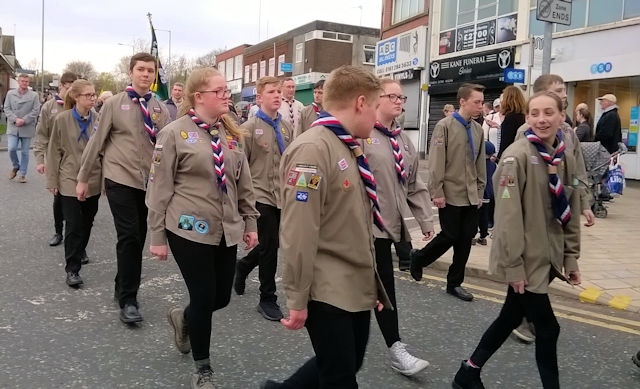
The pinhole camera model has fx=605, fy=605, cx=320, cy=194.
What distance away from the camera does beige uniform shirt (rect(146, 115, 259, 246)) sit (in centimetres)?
348

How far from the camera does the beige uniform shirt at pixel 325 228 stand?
2.35 metres

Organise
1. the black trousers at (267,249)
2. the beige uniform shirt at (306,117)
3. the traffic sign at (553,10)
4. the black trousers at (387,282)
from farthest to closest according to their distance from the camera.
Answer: the traffic sign at (553,10)
the beige uniform shirt at (306,117)
the black trousers at (267,249)
the black trousers at (387,282)

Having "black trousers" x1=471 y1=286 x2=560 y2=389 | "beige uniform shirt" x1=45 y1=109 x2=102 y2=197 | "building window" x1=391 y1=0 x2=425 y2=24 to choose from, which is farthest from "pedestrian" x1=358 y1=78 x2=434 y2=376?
"building window" x1=391 y1=0 x2=425 y2=24

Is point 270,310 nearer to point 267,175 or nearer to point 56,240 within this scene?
point 267,175

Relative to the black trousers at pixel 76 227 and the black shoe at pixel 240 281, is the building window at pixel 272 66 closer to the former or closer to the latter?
the black trousers at pixel 76 227

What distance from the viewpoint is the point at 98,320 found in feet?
15.3

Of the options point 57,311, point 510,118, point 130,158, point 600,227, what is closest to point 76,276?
point 57,311

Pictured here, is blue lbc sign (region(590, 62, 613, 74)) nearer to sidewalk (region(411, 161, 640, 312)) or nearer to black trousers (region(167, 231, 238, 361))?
sidewalk (region(411, 161, 640, 312))

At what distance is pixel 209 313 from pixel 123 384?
26.7 inches

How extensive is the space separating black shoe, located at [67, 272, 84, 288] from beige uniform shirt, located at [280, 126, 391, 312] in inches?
147

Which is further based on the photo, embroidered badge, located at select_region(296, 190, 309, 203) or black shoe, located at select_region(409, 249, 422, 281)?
black shoe, located at select_region(409, 249, 422, 281)

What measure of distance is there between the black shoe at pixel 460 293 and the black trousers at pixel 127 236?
9.18 ft

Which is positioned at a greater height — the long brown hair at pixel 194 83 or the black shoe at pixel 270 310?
the long brown hair at pixel 194 83

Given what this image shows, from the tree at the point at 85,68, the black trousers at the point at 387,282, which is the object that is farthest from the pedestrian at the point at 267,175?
the tree at the point at 85,68
